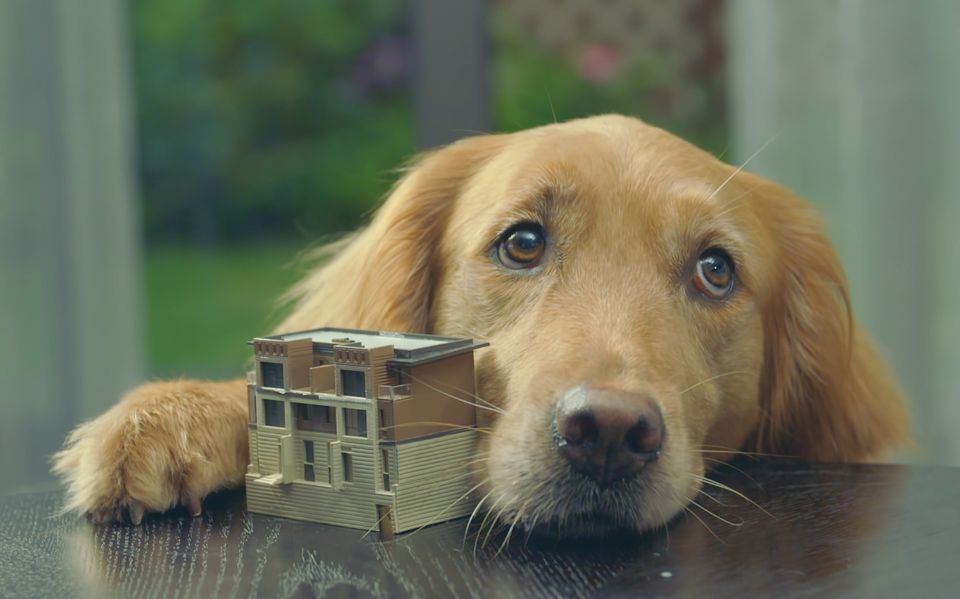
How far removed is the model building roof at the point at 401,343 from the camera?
143cm

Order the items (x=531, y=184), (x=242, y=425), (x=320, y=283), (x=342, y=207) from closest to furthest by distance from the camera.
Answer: (x=242, y=425) → (x=531, y=184) → (x=320, y=283) → (x=342, y=207)

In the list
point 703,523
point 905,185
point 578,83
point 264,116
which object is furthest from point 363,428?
point 578,83

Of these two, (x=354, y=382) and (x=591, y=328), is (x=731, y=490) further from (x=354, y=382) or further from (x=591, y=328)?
(x=354, y=382)

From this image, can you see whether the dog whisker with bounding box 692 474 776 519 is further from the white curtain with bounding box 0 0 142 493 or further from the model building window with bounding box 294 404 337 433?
the white curtain with bounding box 0 0 142 493

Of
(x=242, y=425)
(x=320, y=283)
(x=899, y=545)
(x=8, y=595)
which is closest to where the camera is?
(x=8, y=595)

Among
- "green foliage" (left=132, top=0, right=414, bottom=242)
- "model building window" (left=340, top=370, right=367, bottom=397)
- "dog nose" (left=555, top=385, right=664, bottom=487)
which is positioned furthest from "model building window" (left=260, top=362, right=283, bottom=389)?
"green foliage" (left=132, top=0, right=414, bottom=242)

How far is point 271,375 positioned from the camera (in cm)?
152

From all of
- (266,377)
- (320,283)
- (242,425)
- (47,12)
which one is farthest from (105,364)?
(266,377)

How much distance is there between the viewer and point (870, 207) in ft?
11.7

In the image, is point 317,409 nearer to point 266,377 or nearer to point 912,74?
point 266,377

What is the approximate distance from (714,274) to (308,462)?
2.68ft

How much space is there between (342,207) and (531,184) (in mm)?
4435

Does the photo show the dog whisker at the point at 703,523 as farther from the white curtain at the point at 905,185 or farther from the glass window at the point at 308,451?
the white curtain at the point at 905,185

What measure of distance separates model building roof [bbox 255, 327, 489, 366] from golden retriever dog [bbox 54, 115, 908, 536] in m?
0.15
